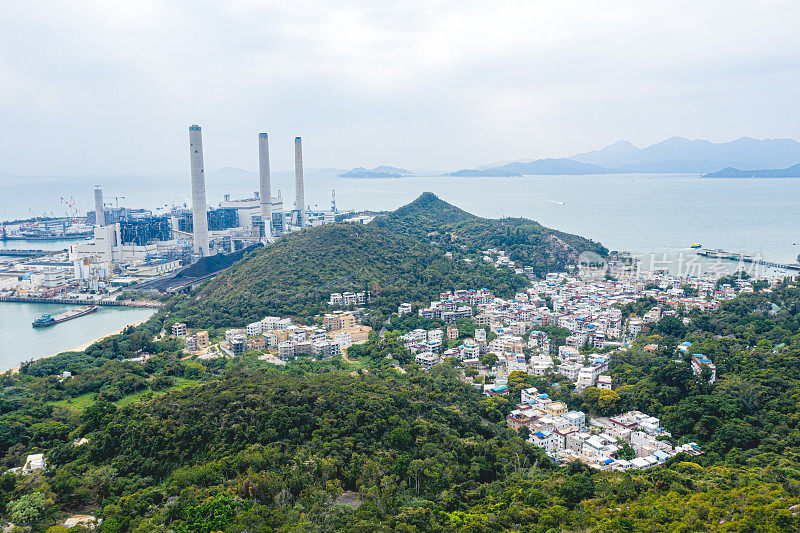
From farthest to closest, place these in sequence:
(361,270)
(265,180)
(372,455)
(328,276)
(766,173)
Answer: (766,173) → (265,180) → (361,270) → (328,276) → (372,455)

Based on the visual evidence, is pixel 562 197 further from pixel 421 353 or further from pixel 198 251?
pixel 421 353

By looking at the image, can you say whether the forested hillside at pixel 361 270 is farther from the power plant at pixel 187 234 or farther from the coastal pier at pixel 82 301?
the power plant at pixel 187 234

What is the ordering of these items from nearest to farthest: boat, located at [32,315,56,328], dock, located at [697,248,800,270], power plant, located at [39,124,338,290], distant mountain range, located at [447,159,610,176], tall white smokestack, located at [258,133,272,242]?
1. boat, located at [32,315,56,328]
2. dock, located at [697,248,800,270]
3. power plant, located at [39,124,338,290]
4. tall white smokestack, located at [258,133,272,242]
5. distant mountain range, located at [447,159,610,176]

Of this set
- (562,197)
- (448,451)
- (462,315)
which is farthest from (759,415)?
(562,197)

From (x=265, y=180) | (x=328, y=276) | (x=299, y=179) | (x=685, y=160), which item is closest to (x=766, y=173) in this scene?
(x=685, y=160)

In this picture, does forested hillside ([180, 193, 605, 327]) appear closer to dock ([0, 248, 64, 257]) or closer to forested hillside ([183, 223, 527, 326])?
forested hillside ([183, 223, 527, 326])

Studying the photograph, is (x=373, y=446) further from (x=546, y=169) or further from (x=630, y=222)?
(x=546, y=169)

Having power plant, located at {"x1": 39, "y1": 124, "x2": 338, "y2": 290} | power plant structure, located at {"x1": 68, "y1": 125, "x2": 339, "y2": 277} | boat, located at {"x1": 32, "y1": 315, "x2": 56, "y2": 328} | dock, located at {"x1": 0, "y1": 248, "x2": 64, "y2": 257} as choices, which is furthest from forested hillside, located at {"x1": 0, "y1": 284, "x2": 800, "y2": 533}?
dock, located at {"x1": 0, "y1": 248, "x2": 64, "y2": 257}
